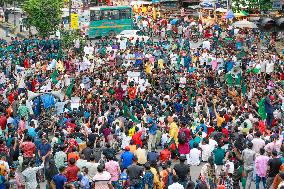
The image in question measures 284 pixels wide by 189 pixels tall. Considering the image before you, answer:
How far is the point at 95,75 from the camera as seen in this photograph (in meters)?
26.5

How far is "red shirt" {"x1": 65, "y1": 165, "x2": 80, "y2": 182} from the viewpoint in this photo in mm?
12453

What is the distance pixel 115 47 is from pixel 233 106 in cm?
1542

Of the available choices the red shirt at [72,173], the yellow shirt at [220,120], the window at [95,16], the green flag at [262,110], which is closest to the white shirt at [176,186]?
the red shirt at [72,173]

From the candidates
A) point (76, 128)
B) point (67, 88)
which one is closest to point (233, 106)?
point (76, 128)

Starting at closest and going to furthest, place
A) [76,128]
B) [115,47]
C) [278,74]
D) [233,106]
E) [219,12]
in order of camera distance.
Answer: [76,128] < [233,106] < [278,74] < [115,47] < [219,12]

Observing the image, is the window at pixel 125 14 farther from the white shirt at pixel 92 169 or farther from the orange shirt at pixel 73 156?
the white shirt at pixel 92 169

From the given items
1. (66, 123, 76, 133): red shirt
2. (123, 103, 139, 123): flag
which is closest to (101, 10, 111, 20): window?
(123, 103, 139, 123): flag

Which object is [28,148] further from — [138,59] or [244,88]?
[138,59]

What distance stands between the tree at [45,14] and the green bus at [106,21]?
126 inches

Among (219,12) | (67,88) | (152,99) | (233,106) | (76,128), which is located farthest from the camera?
(219,12)

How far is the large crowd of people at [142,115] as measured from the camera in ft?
42.0

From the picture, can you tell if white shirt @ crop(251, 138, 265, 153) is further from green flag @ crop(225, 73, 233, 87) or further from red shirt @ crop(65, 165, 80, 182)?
green flag @ crop(225, 73, 233, 87)

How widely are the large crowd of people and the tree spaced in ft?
22.6

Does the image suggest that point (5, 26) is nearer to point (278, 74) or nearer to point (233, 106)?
point (278, 74)
